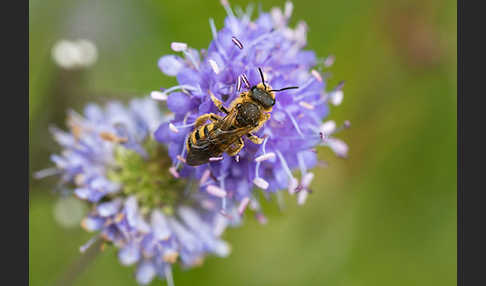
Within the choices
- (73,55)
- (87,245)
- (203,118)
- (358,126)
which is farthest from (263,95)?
(358,126)

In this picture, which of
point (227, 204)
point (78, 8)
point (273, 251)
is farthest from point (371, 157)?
point (78, 8)

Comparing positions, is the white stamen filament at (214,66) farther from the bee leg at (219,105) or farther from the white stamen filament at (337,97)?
the white stamen filament at (337,97)

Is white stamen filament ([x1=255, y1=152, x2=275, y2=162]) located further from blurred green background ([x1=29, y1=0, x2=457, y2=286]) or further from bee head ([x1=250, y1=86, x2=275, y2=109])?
blurred green background ([x1=29, y1=0, x2=457, y2=286])

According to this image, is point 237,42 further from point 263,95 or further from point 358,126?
point 358,126

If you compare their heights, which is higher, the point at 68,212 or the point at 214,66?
the point at 214,66

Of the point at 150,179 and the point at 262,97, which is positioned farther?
the point at 150,179

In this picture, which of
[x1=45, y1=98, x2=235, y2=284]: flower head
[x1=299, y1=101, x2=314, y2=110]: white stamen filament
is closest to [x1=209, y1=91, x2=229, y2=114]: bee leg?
[x1=299, y1=101, x2=314, y2=110]: white stamen filament

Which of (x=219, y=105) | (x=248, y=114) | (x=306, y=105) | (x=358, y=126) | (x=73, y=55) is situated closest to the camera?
(x=248, y=114)
